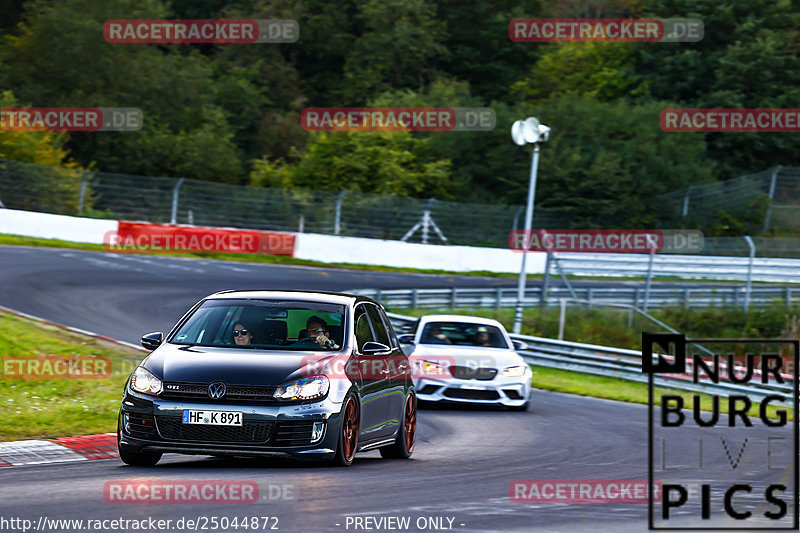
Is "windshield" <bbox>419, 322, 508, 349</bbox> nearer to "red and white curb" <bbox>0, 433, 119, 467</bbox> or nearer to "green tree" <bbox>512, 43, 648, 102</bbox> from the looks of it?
"red and white curb" <bbox>0, 433, 119, 467</bbox>

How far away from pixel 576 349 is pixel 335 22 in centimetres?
5160

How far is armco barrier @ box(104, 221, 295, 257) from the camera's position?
120 ft

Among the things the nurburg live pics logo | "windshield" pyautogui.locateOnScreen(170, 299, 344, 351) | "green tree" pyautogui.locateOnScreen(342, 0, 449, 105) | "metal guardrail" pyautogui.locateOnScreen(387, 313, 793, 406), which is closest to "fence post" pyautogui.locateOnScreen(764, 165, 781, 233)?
"green tree" pyautogui.locateOnScreen(342, 0, 449, 105)

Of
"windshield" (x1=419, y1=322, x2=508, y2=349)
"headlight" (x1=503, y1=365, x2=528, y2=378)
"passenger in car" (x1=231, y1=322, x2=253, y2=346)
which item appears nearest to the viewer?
"passenger in car" (x1=231, y1=322, x2=253, y2=346)

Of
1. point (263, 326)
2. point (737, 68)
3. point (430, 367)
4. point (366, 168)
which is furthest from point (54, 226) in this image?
point (737, 68)

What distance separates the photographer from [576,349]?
25.3 meters

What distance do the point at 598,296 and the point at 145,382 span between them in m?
25.4

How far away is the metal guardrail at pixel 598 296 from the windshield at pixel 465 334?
10.6 metres

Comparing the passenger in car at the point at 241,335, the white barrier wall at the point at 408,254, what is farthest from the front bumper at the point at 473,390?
the white barrier wall at the point at 408,254

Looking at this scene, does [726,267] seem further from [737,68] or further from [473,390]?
[737,68]

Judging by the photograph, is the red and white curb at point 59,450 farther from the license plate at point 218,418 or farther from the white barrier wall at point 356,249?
the white barrier wall at point 356,249

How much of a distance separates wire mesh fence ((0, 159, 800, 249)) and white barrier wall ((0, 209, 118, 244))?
58.2 inches

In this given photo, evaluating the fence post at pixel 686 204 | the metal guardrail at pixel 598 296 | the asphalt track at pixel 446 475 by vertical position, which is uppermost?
the fence post at pixel 686 204

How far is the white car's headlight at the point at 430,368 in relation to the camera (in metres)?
17.6
